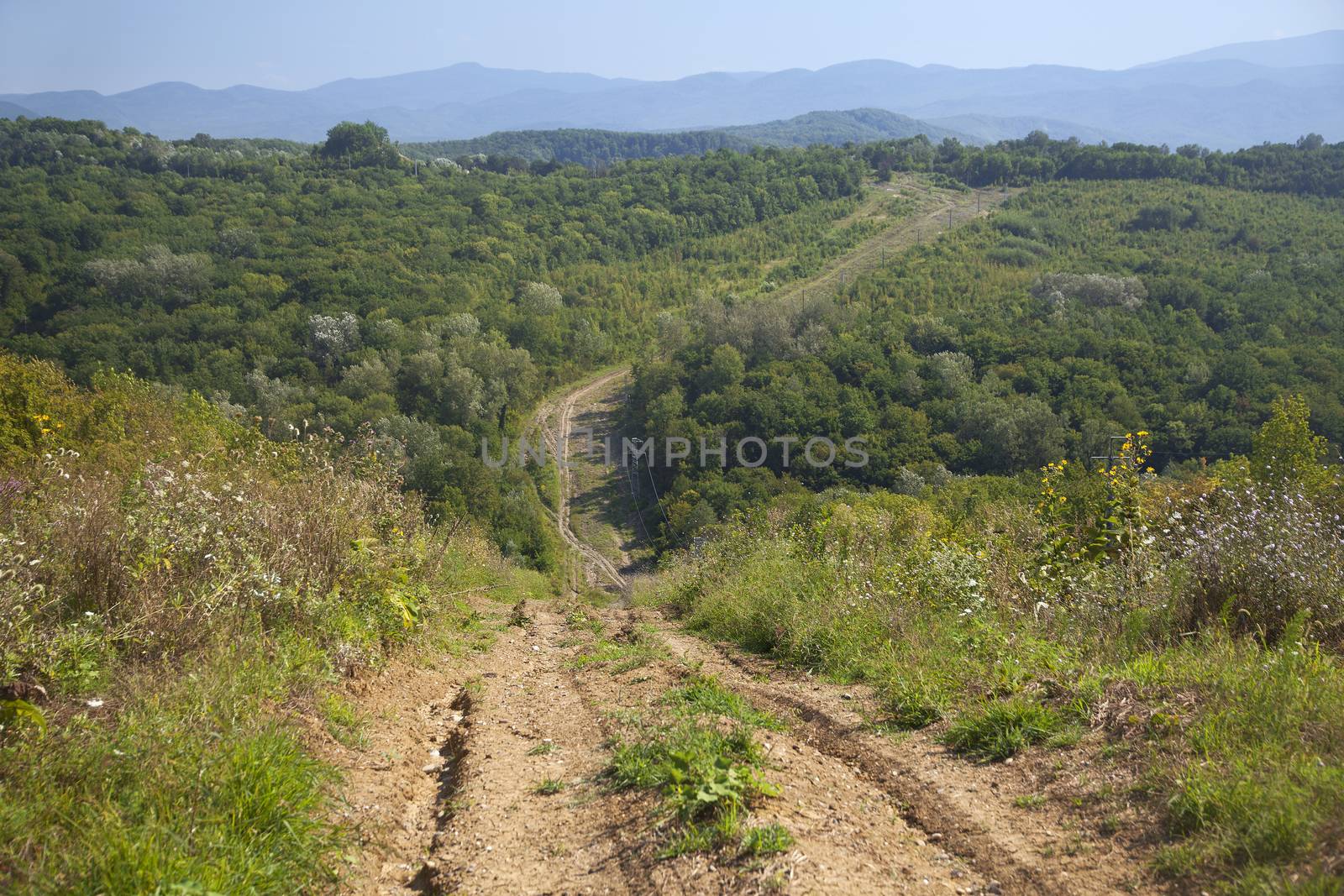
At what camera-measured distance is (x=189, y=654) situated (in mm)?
3926

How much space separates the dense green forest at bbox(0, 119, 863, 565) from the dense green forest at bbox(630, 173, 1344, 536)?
8543 millimetres

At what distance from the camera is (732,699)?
16.5ft

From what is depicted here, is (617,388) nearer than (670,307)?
Yes

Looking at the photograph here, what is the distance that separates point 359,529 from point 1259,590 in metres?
6.15

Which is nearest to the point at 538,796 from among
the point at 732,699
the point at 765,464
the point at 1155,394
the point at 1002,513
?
the point at 732,699

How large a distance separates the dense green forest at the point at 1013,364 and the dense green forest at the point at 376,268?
8543mm

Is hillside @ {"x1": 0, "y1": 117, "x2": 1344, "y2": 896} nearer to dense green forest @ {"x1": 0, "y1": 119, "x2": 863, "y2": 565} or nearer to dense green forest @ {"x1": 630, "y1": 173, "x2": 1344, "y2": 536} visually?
dense green forest @ {"x1": 630, "y1": 173, "x2": 1344, "y2": 536}

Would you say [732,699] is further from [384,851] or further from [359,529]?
[359,529]

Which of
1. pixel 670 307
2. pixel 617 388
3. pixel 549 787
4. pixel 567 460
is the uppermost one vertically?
pixel 670 307

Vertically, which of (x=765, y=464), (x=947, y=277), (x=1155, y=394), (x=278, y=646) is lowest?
(x=765, y=464)

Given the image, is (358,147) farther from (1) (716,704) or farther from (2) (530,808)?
(2) (530,808)

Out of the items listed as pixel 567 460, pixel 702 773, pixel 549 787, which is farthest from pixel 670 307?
pixel 702 773

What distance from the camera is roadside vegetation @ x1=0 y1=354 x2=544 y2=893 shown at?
107 inches

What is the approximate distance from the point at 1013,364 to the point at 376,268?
39.4 metres
